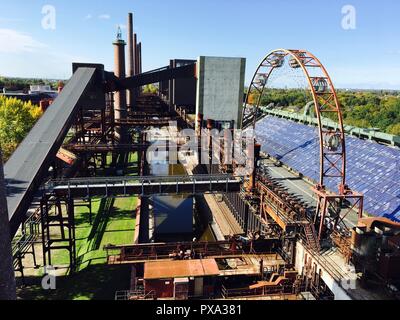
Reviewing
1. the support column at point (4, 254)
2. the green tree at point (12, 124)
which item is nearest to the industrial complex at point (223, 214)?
the support column at point (4, 254)

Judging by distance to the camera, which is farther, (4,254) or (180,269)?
(180,269)

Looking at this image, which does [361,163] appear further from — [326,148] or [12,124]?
[12,124]

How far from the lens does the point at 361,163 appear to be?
94.5 feet

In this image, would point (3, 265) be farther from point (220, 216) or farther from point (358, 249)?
point (220, 216)

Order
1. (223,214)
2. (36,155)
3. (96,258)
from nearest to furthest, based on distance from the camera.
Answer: (36,155)
(96,258)
(223,214)

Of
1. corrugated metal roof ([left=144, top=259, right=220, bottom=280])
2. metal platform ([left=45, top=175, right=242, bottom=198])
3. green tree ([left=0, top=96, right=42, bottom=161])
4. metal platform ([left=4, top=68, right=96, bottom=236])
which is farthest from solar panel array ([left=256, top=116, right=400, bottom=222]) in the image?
green tree ([left=0, top=96, right=42, bottom=161])

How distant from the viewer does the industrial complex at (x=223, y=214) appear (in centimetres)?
1723

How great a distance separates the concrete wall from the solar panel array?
756cm

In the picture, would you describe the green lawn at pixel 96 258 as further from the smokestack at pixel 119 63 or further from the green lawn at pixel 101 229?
the smokestack at pixel 119 63

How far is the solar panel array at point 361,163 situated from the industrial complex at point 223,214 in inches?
5.3

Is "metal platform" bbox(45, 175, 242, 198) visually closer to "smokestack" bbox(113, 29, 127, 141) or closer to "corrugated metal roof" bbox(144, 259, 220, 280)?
"corrugated metal roof" bbox(144, 259, 220, 280)

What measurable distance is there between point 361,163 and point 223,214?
13219 millimetres

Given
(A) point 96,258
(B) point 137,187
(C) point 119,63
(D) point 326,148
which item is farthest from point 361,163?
(C) point 119,63

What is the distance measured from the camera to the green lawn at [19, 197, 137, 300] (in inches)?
773
